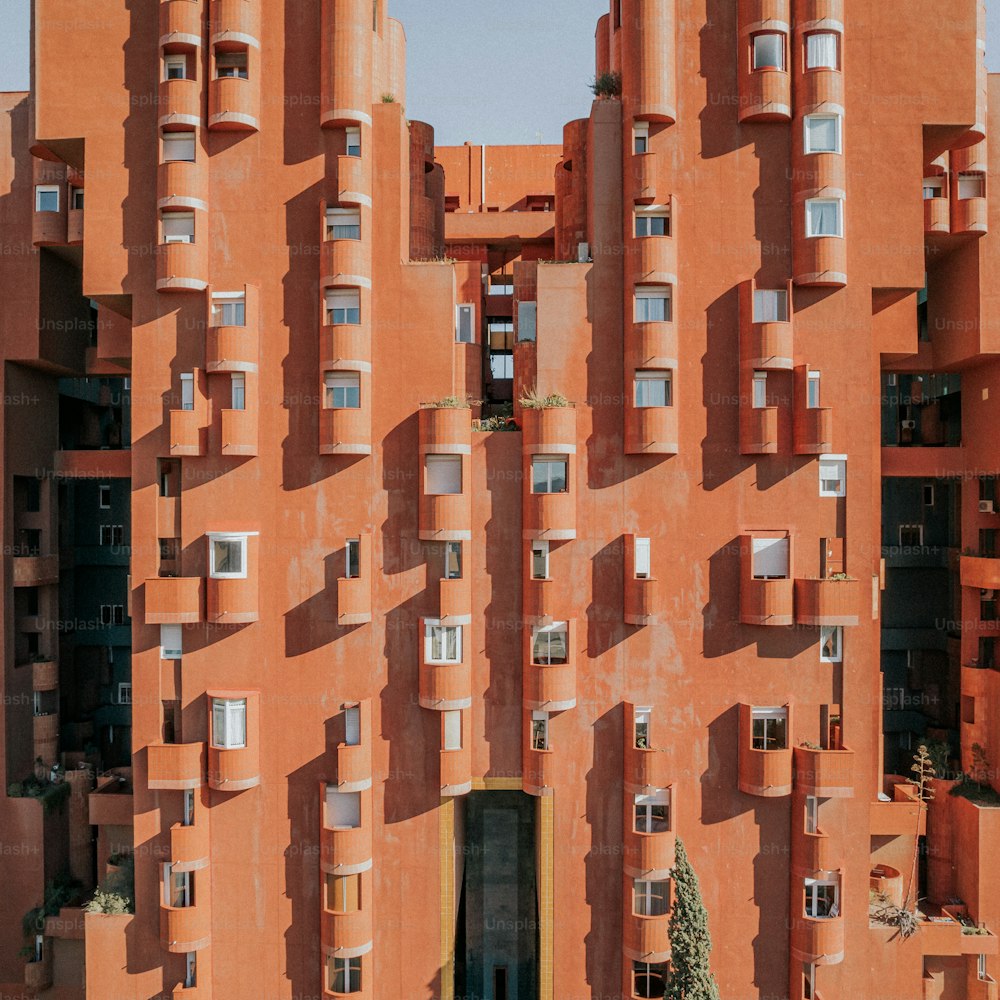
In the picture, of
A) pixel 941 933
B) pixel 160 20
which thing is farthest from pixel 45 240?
pixel 941 933

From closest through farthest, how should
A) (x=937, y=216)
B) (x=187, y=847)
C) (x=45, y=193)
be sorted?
(x=187, y=847), (x=937, y=216), (x=45, y=193)

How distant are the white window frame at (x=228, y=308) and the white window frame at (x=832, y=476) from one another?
63.2 ft

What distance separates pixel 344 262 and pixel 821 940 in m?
25.6

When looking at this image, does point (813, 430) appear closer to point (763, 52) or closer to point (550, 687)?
point (550, 687)

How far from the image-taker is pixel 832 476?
2112 centimetres

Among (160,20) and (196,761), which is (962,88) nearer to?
(160,20)

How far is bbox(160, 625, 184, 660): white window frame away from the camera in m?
21.0

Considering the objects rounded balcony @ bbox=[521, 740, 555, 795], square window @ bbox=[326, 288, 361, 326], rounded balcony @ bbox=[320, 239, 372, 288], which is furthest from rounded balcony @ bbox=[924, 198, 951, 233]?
rounded balcony @ bbox=[521, 740, 555, 795]

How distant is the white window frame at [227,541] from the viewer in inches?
805

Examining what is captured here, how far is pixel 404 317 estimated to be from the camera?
2112 centimetres

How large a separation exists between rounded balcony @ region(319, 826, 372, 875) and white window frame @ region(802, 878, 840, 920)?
13.8m

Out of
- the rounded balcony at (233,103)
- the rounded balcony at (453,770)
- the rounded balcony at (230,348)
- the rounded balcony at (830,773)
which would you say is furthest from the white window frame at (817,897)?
the rounded balcony at (233,103)

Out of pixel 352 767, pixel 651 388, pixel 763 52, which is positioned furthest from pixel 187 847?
pixel 763 52

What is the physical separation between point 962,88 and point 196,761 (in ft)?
106
